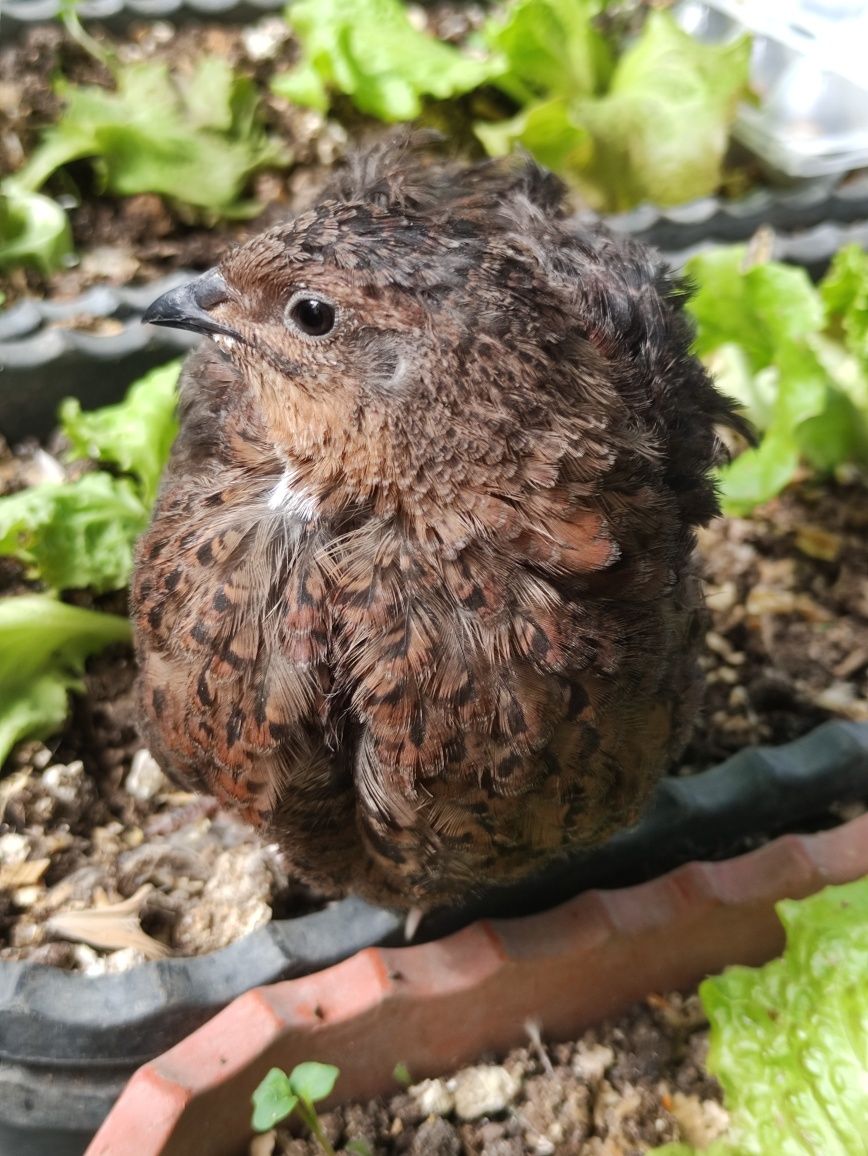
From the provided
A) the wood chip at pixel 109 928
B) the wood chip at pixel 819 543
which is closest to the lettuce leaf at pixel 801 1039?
the wood chip at pixel 109 928

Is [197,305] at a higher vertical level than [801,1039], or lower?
higher

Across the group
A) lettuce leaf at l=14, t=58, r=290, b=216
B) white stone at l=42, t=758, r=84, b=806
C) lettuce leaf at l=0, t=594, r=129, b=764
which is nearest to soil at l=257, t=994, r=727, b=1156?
white stone at l=42, t=758, r=84, b=806

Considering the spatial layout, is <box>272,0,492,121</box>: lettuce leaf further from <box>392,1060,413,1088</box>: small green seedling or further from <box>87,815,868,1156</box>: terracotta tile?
<box>392,1060,413,1088</box>: small green seedling

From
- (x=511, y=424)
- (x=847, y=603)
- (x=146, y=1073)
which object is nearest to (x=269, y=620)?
(x=511, y=424)

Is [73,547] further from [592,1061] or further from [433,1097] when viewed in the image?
[592,1061]

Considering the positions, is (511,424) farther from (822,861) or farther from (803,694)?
(803,694)

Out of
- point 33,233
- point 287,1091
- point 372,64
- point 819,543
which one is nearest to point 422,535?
point 287,1091
